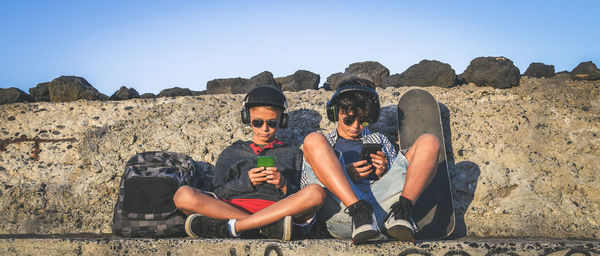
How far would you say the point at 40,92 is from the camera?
170 inches

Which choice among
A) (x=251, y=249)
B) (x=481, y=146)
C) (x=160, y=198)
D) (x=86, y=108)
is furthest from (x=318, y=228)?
(x=86, y=108)

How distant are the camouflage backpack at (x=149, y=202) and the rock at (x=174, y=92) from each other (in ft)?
4.36

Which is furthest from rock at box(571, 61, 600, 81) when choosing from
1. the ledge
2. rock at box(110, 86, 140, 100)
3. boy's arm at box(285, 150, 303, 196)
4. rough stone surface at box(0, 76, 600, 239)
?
rock at box(110, 86, 140, 100)

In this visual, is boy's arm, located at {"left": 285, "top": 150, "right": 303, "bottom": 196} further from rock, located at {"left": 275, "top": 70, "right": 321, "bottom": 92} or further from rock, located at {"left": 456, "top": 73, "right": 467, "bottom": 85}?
rock, located at {"left": 456, "top": 73, "right": 467, "bottom": 85}

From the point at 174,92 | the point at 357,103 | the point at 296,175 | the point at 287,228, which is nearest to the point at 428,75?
the point at 357,103

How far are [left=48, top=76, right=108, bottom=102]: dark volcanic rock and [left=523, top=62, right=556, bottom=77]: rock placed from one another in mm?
4564

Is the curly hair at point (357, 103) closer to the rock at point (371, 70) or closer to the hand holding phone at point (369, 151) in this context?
the hand holding phone at point (369, 151)

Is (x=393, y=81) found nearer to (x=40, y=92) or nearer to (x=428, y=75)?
(x=428, y=75)

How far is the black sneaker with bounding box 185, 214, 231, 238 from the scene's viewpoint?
257cm

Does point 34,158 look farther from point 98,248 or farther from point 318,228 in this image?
point 318,228

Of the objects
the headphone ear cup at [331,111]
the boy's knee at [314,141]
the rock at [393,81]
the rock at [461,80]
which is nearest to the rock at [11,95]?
the headphone ear cup at [331,111]

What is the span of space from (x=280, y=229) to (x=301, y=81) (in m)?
2.51

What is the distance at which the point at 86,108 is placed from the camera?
13.5 feet

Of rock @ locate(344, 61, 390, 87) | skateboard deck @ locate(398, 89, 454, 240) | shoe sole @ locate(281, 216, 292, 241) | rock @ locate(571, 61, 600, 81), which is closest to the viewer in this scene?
shoe sole @ locate(281, 216, 292, 241)
